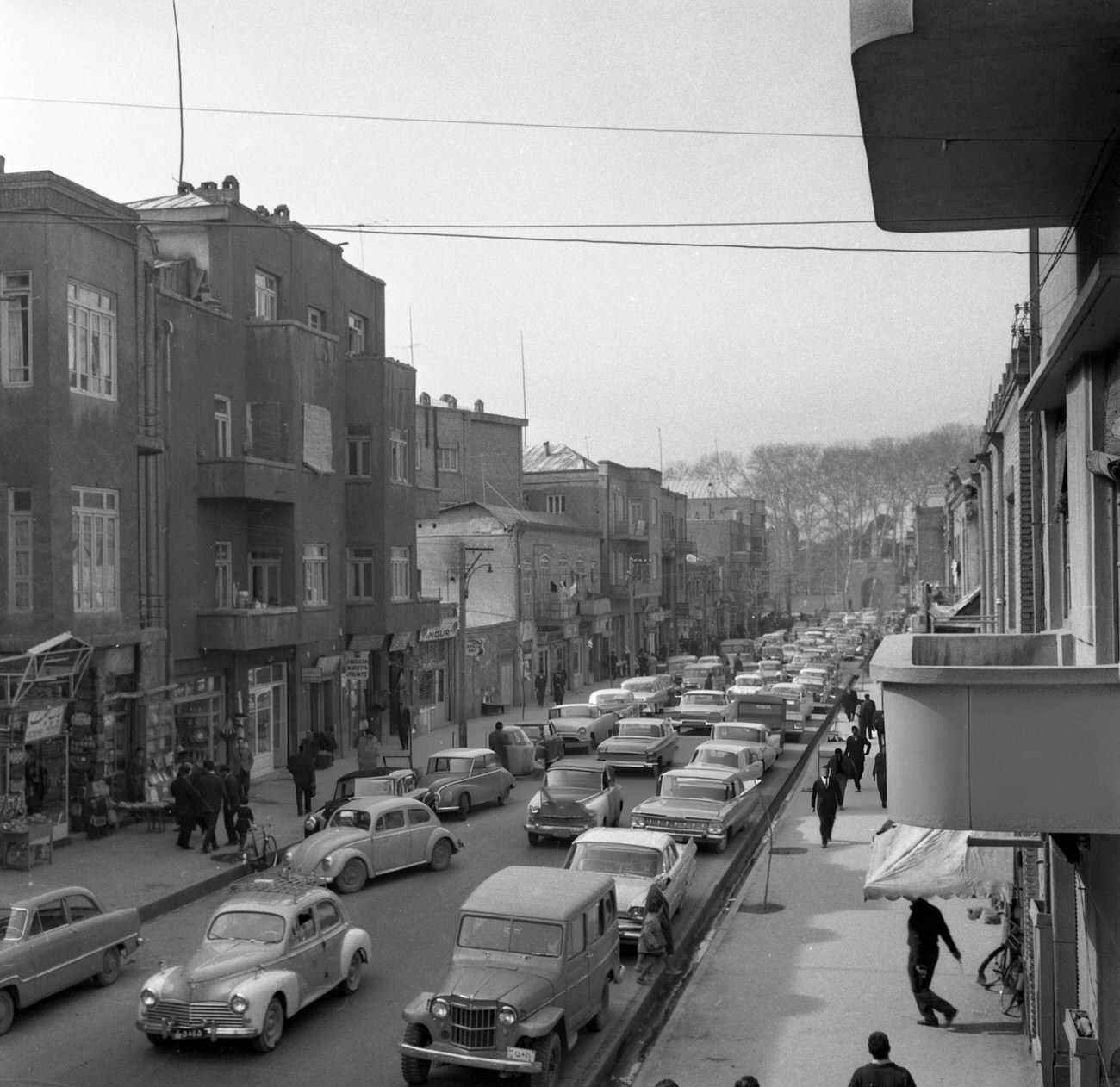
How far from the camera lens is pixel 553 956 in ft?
38.5

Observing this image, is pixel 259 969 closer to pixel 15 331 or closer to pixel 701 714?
pixel 15 331

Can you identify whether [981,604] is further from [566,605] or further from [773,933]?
[566,605]

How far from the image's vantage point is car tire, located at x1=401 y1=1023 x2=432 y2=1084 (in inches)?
434

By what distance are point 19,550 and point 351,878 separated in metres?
8.34

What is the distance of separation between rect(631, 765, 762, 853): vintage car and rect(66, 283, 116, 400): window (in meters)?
12.4

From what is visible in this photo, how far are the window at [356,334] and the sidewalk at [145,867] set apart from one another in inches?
562

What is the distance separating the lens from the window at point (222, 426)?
2850cm

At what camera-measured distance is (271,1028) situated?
11945mm

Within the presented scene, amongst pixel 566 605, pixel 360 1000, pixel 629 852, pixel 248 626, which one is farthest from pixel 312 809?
pixel 566 605

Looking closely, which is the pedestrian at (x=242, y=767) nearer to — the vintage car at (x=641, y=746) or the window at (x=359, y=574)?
the window at (x=359, y=574)

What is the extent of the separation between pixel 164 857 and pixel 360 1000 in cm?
826

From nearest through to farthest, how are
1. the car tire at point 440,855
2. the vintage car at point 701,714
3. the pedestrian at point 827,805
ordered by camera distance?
the car tire at point 440,855 < the pedestrian at point 827,805 < the vintage car at point 701,714

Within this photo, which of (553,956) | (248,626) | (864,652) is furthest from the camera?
(864,652)

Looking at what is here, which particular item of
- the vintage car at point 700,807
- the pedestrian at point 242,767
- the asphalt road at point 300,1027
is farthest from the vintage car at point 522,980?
the pedestrian at point 242,767
